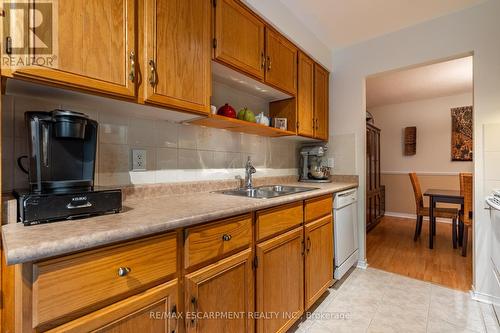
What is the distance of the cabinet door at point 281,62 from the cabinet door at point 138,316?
150 cm

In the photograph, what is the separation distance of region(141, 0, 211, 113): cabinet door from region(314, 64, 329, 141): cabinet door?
4.71 feet

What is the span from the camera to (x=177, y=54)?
1.15 meters

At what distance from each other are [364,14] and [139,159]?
7.21 feet

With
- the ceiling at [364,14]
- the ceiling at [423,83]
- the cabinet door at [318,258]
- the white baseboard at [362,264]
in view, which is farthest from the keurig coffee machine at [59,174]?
the ceiling at [423,83]

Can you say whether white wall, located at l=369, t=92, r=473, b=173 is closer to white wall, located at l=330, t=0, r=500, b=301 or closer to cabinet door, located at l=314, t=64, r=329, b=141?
white wall, located at l=330, t=0, r=500, b=301

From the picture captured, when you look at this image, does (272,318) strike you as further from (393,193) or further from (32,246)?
(393,193)

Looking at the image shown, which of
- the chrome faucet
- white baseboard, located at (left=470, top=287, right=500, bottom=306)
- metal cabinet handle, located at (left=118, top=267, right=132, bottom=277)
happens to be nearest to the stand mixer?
the chrome faucet

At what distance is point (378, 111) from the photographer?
5008 millimetres

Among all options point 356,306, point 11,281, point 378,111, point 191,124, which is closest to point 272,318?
point 356,306

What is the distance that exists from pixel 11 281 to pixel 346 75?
295cm

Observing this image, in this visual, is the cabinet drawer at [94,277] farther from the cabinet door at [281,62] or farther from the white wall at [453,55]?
the white wall at [453,55]

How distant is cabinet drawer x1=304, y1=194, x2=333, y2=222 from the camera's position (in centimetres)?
159

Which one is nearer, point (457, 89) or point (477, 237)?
point (477, 237)

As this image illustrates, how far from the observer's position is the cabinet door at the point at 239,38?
138cm
